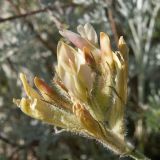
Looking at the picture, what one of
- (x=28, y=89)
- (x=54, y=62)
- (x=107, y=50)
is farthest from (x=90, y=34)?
(x=54, y=62)

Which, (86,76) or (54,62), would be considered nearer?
(86,76)

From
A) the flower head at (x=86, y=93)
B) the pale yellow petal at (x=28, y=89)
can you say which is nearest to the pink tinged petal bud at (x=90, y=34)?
the flower head at (x=86, y=93)

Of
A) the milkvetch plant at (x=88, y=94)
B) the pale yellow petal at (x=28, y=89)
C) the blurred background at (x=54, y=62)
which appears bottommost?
the blurred background at (x=54, y=62)

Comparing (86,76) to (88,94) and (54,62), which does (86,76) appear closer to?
(88,94)

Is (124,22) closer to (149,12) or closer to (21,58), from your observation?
(149,12)

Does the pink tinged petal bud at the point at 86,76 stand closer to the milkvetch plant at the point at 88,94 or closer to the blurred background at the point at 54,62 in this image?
the milkvetch plant at the point at 88,94

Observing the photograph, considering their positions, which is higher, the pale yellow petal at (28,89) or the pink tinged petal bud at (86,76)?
the pale yellow petal at (28,89)

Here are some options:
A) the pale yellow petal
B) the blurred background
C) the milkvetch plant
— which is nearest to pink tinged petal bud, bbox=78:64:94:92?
the milkvetch plant
